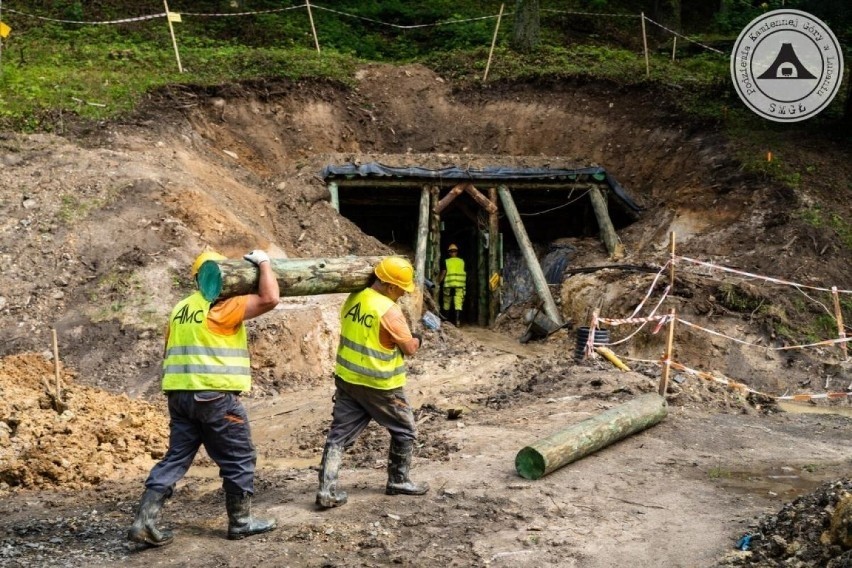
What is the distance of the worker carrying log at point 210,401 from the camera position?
553 cm

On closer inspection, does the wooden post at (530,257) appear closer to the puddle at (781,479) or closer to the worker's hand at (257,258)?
the puddle at (781,479)

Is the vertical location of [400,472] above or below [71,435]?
above

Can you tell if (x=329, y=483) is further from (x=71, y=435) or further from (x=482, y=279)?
(x=482, y=279)

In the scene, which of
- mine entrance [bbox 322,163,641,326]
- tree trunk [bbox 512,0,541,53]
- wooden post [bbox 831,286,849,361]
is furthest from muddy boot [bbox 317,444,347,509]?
tree trunk [bbox 512,0,541,53]

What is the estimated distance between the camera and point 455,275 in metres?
18.5

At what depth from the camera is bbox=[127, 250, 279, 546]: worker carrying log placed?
218 inches

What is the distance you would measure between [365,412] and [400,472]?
521 millimetres

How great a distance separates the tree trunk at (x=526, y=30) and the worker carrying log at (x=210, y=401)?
18.2 m

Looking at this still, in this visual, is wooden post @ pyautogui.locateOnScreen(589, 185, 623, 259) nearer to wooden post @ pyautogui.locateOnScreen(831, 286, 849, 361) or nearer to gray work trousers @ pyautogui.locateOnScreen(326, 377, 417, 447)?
wooden post @ pyautogui.locateOnScreen(831, 286, 849, 361)

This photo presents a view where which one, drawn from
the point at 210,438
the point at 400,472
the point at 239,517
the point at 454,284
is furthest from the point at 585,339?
the point at 210,438

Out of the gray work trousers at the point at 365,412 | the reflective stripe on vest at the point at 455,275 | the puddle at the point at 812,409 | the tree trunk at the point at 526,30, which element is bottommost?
the puddle at the point at 812,409

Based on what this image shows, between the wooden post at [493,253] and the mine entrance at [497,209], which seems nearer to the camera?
the mine entrance at [497,209]

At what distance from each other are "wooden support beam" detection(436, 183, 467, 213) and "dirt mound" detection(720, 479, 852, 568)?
12.3 meters

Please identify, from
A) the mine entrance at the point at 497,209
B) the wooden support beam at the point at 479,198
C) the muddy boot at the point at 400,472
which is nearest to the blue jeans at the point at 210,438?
the muddy boot at the point at 400,472
